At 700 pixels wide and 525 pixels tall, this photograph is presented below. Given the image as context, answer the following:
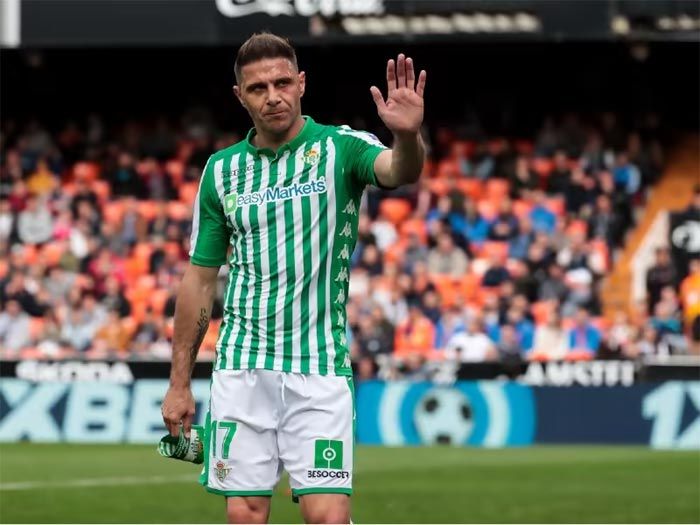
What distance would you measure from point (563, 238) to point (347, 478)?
60.3 ft

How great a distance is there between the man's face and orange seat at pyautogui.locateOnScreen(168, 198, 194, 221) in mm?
20098

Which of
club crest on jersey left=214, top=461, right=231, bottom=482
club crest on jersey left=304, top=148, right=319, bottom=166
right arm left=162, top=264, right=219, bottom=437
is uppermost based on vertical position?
club crest on jersey left=304, top=148, right=319, bottom=166

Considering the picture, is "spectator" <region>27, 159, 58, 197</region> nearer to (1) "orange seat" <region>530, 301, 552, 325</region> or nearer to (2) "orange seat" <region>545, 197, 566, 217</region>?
(2) "orange seat" <region>545, 197, 566, 217</region>

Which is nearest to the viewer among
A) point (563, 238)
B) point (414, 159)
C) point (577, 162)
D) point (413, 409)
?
point (414, 159)

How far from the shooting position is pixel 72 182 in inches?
1061

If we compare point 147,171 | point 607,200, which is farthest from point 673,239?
point 147,171

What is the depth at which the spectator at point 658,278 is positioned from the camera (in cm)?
2275

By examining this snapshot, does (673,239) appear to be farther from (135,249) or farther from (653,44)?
(135,249)

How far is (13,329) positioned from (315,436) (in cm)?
1746

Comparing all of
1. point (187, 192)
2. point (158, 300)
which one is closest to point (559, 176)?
point (187, 192)

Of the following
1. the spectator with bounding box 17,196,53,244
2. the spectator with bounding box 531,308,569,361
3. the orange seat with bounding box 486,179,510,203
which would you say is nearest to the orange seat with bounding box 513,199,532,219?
the orange seat with bounding box 486,179,510,203

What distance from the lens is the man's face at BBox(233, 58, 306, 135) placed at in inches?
227

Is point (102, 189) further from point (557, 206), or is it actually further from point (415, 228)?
point (557, 206)

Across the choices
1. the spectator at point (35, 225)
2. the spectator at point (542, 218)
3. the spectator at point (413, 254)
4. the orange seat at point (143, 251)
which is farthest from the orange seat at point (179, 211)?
the spectator at point (542, 218)
